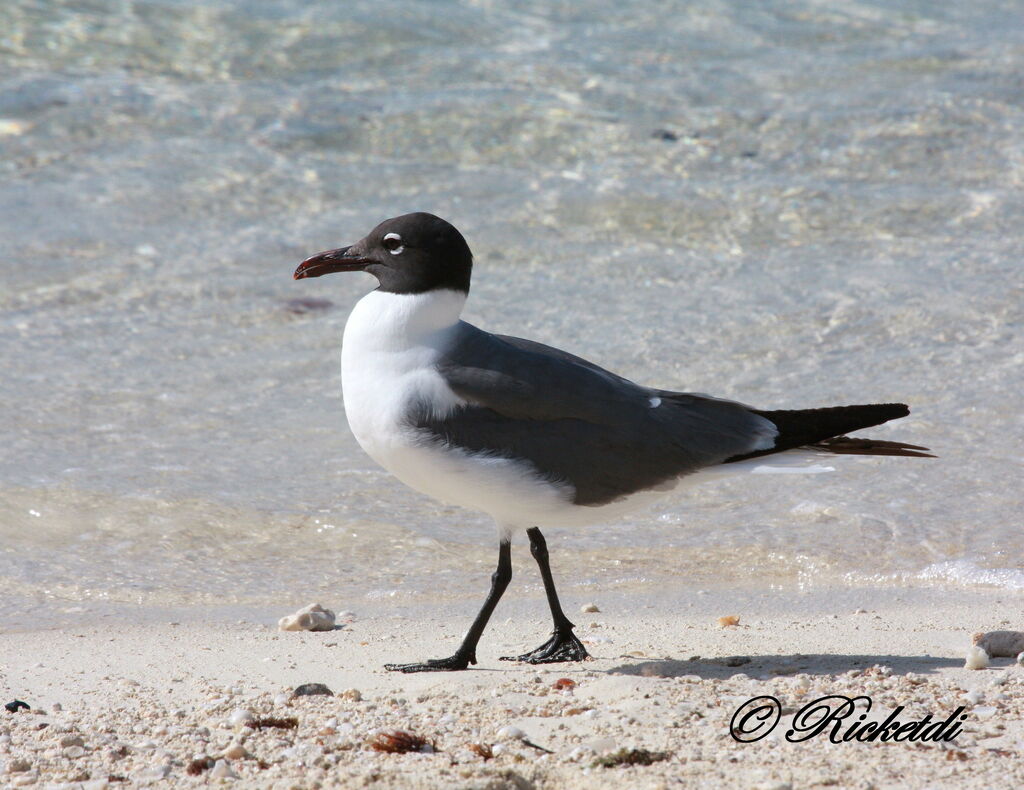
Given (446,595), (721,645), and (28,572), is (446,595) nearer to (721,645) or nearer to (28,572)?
(721,645)

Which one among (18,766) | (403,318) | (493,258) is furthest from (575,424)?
(493,258)

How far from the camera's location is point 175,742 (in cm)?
322

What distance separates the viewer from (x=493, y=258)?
8.48 meters

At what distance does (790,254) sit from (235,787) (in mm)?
6339

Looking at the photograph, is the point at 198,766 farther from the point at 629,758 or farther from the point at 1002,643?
the point at 1002,643

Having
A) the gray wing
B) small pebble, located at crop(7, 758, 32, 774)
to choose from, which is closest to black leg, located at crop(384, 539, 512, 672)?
the gray wing

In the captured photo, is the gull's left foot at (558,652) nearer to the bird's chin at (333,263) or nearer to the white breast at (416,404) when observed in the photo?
the white breast at (416,404)

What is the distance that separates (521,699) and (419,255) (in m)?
1.39

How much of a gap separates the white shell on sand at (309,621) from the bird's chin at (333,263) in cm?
111

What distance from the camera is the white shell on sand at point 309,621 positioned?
169 inches

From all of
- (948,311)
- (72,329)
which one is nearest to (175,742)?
(72,329)

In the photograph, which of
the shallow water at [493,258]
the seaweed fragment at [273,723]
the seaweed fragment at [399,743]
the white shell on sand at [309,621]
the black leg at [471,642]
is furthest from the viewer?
the shallow water at [493,258]

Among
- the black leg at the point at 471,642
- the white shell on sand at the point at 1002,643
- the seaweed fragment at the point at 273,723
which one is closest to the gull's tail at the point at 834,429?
the white shell on sand at the point at 1002,643

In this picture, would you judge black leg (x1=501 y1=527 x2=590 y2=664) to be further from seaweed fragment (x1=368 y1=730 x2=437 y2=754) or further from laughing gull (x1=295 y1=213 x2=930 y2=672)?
seaweed fragment (x1=368 y1=730 x2=437 y2=754)
